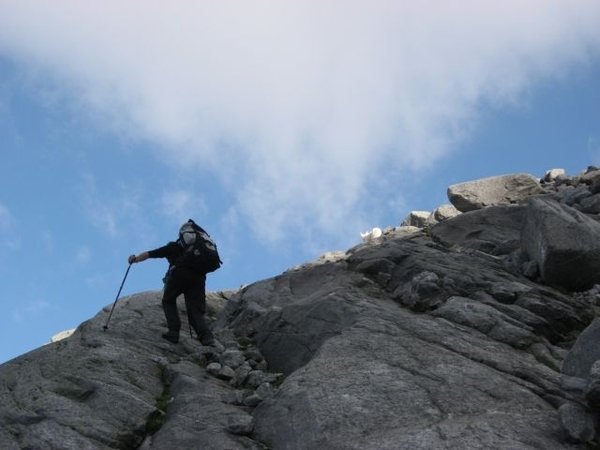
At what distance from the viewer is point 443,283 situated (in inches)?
781

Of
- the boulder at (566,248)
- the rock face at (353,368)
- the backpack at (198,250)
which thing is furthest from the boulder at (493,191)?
the backpack at (198,250)

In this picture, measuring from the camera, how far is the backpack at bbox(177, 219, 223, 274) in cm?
2005

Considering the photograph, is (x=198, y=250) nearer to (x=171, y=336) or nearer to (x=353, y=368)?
(x=171, y=336)

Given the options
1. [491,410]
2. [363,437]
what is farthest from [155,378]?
[491,410]

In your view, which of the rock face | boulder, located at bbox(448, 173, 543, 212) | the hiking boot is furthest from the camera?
boulder, located at bbox(448, 173, 543, 212)

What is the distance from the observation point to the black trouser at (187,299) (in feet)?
65.8

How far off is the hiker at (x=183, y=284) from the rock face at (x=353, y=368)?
0.49 m

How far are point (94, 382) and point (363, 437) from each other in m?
6.39

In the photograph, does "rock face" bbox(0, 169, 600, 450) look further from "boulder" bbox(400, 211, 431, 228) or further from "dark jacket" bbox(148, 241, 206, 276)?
"boulder" bbox(400, 211, 431, 228)

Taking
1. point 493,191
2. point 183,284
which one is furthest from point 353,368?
point 493,191

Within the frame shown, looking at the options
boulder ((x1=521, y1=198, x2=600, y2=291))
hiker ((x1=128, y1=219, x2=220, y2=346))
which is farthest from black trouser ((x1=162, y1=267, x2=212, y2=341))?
boulder ((x1=521, y1=198, x2=600, y2=291))

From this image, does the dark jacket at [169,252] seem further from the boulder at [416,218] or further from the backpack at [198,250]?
the boulder at [416,218]

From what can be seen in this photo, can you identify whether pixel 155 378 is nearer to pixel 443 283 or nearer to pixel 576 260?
pixel 443 283

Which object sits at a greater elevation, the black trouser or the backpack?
the backpack
